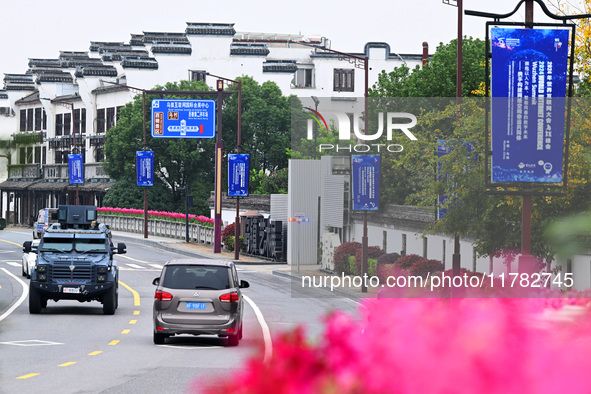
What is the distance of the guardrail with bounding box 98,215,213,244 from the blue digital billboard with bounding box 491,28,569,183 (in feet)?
159

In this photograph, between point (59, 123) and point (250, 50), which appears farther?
point (59, 123)

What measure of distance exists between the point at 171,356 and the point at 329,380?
18808 mm

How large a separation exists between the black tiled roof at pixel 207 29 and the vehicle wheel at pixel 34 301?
221 ft

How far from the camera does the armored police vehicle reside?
2864 cm

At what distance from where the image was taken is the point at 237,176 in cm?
5631

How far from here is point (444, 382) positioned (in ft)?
6.85

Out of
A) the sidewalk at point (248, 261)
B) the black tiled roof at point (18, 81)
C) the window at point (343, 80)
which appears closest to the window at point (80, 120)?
the window at point (343, 80)

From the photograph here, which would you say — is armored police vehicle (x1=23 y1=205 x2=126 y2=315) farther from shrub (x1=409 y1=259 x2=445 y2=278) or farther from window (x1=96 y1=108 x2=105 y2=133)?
window (x1=96 y1=108 x2=105 y2=133)

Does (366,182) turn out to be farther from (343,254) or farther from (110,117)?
(110,117)

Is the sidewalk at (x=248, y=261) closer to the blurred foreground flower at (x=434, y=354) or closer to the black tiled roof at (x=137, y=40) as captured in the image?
the black tiled roof at (x=137, y=40)

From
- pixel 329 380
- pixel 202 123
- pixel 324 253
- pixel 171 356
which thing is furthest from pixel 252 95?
pixel 329 380

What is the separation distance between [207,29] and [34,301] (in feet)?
223

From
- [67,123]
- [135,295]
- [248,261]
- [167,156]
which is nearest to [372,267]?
[135,295]

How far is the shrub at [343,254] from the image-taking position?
1822 inches
